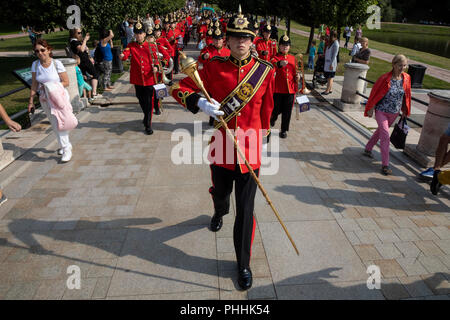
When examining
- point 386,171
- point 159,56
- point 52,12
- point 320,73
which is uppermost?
point 52,12

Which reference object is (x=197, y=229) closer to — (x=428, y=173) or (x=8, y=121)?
(x=8, y=121)

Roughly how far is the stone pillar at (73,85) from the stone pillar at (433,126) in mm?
8289

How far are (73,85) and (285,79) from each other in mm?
5679

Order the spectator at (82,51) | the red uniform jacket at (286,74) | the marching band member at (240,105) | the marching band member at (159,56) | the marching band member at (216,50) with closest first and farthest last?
the marching band member at (240,105)
the red uniform jacket at (286,74)
the marching band member at (159,56)
the marching band member at (216,50)
the spectator at (82,51)

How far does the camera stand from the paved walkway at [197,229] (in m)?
3.42

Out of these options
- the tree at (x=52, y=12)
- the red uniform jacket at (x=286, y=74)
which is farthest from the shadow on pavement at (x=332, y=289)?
the tree at (x=52, y=12)

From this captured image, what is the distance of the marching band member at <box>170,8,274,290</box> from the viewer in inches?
128

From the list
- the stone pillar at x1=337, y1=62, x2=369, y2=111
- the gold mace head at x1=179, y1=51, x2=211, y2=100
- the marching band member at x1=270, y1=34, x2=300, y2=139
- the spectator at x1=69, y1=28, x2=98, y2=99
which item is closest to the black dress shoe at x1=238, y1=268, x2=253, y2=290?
the gold mace head at x1=179, y1=51, x2=211, y2=100

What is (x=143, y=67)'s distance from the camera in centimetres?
719

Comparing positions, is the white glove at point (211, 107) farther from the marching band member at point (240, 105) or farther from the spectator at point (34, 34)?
the spectator at point (34, 34)

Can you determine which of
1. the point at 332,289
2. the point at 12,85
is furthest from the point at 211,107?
the point at 12,85

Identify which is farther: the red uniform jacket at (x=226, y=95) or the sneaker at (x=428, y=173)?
the sneaker at (x=428, y=173)

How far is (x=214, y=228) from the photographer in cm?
425
